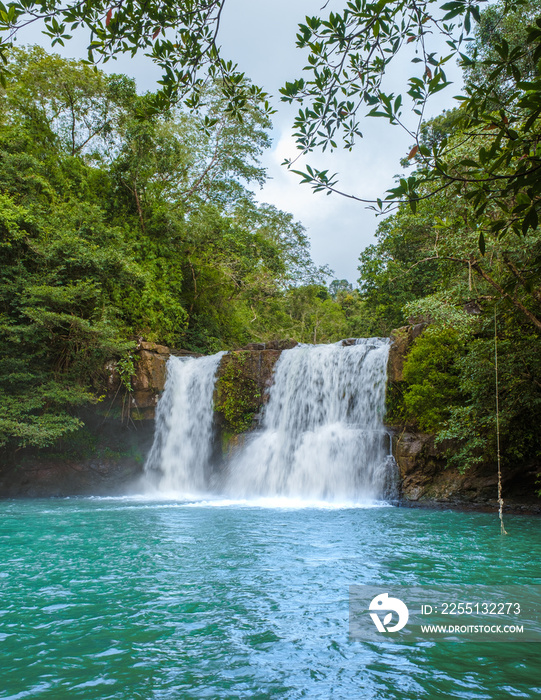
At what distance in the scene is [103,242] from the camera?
15.2 metres

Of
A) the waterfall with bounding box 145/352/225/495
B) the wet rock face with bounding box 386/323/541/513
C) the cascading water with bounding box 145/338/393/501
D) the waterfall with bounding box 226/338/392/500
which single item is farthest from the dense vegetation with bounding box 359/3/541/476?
the waterfall with bounding box 145/352/225/495

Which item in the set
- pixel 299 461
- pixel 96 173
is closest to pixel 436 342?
pixel 299 461

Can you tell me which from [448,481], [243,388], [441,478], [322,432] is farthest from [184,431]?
[448,481]

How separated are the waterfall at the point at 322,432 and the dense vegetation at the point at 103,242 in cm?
463

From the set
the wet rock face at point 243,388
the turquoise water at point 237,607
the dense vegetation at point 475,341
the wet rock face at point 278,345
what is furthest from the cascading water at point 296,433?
the turquoise water at point 237,607

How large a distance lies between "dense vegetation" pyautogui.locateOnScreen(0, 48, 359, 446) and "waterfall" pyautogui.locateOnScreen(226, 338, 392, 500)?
4625 millimetres

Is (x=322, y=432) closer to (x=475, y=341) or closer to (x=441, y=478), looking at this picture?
(x=441, y=478)

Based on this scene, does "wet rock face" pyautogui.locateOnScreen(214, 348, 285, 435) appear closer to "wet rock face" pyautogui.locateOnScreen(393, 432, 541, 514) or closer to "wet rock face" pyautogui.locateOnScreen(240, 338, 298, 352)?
"wet rock face" pyautogui.locateOnScreen(240, 338, 298, 352)

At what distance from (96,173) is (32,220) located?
19.6 feet

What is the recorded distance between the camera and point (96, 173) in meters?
18.1

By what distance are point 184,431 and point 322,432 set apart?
4.54m

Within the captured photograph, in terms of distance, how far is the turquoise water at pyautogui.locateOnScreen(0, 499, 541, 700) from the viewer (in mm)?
3055

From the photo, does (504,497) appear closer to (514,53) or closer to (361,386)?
(361,386)

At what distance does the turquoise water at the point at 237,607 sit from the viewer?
3.05 meters
